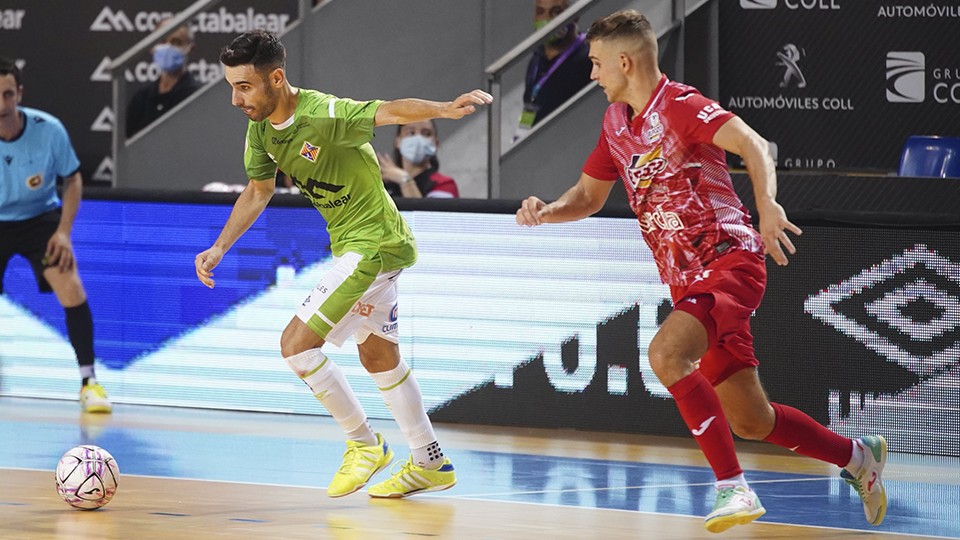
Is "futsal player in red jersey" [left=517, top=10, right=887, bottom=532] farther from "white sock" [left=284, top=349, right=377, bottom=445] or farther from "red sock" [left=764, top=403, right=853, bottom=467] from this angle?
"white sock" [left=284, top=349, right=377, bottom=445]

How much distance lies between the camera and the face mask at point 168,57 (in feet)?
41.0

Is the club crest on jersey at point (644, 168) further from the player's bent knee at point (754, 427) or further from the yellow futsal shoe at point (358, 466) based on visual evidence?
the yellow futsal shoe at point (358, 466)

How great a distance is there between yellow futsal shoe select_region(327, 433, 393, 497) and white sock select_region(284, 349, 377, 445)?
45mm

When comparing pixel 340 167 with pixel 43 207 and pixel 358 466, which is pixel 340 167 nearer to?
pixel 358 466

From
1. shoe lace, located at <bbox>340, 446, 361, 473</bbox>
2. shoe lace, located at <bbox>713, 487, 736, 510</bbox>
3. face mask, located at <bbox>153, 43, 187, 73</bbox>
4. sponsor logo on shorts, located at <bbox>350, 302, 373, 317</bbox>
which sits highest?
face mask, located at <bbox>153, 43, 187, 73</bbox>

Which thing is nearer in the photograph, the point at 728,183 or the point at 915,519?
the point at 728,183

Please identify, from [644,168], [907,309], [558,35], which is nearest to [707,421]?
[644,168]

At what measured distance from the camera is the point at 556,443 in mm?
8984

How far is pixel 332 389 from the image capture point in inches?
269

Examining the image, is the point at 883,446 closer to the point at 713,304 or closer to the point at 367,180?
the point at 713,304

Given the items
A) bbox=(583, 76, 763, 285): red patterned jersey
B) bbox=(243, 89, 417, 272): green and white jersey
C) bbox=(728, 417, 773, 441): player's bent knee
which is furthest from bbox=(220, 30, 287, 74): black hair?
bbox=(728, 417, 773, 441): player's bent knee

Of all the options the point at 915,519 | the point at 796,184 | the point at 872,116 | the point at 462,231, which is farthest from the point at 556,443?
the point at 872,116

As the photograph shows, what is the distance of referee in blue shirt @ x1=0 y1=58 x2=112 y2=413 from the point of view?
10.1 m

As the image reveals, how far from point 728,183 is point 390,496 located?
2.11 m
